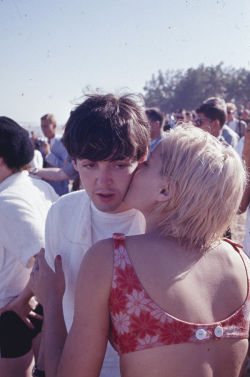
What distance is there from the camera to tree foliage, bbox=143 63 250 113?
5634cm

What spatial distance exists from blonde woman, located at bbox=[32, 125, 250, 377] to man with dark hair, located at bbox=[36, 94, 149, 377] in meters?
0.21

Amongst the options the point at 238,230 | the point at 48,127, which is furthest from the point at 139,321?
the point at 238,230

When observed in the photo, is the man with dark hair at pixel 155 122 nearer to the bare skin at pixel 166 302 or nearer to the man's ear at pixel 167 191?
the man's ear at pixel 167 191

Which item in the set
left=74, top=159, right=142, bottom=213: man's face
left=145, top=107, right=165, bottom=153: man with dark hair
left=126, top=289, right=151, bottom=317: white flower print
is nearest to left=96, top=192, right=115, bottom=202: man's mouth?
left=74, top=159, right=142, bottom=213: man's face

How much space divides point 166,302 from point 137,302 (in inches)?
3.4

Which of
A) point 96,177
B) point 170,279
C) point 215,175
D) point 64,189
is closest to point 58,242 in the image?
point 96,177

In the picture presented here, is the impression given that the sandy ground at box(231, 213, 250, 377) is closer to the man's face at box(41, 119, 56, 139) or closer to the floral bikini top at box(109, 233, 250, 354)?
the man's face at box(41, 119, 56, 139)

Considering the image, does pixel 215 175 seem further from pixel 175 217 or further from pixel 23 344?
pixel 23 344

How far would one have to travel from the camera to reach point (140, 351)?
3.86 feet

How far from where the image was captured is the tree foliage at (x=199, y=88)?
5634 cm

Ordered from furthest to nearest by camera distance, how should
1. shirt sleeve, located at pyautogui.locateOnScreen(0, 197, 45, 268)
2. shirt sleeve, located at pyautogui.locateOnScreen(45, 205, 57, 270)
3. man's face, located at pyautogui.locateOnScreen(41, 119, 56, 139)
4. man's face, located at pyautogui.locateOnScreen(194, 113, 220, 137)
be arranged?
1. man's face, located at pyautogui.locateOnScreen(41, 119, 56, 139)
2. man's face, located at pyautogui.locateOnScreen(194, 113, 220, 137)
3. shirt sleeve, located at pyautogui.locateOnScreen(0, 197, 45, 268)
4. shirt sleeve, located at pyautogui.locateOnScreen(45, 205, 57, 270)

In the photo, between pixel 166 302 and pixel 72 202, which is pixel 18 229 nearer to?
pixel 72 202

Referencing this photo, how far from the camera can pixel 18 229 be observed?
2195 mm

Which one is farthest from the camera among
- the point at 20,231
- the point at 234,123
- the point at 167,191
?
the point at 234,123
